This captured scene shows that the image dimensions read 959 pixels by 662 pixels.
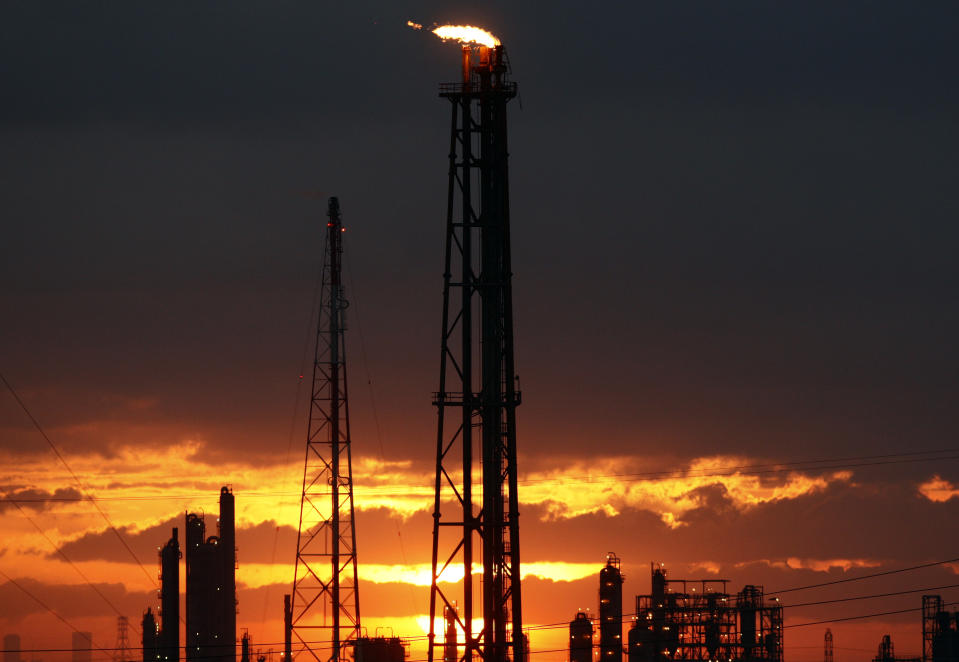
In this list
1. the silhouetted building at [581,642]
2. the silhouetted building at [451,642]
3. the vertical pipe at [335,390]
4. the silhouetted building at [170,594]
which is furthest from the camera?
the silhouetted building at [170,594]

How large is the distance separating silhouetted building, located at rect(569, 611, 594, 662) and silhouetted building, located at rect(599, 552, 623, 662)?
0.83 m

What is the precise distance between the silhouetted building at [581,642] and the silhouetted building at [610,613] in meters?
0.83

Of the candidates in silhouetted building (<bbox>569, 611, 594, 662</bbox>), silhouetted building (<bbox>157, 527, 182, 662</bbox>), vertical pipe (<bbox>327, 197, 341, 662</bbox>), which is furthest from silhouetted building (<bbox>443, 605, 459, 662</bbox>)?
silhouetted building (<bbox>157, 527, 182, 662</bbox>)

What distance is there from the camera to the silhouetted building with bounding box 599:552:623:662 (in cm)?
12031

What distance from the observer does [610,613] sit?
12194cm

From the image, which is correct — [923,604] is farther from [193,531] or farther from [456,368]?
[456,368]

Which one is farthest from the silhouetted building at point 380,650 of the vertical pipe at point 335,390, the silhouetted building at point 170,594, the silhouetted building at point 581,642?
the silhouetted building at point 170,594

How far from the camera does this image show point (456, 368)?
61750 mm

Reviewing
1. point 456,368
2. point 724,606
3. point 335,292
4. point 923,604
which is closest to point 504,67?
point 456,368

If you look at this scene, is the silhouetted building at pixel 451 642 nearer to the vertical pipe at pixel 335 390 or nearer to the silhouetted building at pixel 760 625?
the vertical pipe at pixel 335 390

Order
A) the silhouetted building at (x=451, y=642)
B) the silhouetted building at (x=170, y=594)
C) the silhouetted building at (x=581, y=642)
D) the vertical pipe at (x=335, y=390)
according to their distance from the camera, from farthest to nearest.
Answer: the silhouetted building at (x=170, y=594), the silhouetted building at (x=581, y=642), the vertical pipe at (x=335, y=390), the silhouetted building at (x=451, y=642)

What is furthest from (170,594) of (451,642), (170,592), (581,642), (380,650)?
(451,642)

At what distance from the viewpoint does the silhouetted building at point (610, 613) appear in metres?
120

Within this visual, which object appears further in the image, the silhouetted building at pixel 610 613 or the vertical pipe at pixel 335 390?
the silhouetted building at pixel 610 613
